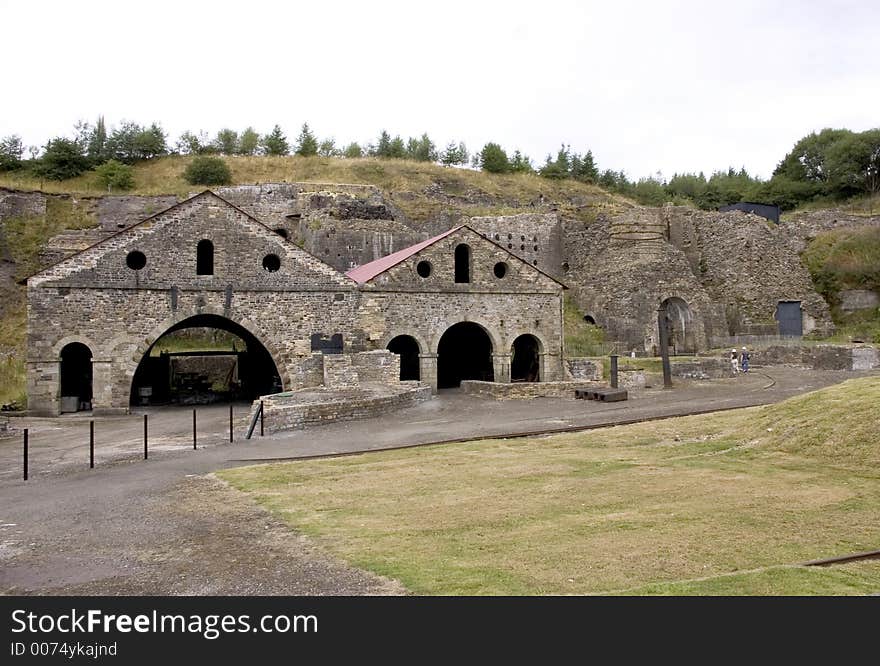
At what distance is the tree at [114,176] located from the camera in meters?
49.7

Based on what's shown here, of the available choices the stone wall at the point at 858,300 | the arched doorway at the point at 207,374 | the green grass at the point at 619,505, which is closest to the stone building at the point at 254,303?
the arched doorway at the point at 207,374

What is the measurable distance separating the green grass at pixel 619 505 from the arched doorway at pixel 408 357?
16235 mm

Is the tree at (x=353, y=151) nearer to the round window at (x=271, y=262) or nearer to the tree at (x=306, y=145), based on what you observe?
the tree at (x=306, y=145)

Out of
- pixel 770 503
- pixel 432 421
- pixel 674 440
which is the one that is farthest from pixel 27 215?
pixel 770 503

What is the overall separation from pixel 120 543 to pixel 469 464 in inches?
219

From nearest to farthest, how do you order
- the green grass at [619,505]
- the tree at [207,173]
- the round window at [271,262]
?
the green grass at [619,505] → the round window at [271,262] → the tree at [207,173]

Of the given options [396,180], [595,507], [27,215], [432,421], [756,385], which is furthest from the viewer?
[396,180]

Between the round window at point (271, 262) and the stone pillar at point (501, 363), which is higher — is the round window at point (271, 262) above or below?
above

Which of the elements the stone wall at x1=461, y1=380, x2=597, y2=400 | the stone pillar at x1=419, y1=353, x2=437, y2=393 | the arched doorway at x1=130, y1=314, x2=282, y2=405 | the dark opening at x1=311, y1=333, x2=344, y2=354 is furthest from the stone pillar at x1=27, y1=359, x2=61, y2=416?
the stone wall at x1=461, y1=380, x2=597, y2=400

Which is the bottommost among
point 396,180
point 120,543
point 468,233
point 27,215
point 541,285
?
point 120,543

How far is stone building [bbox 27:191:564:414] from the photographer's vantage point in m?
22.5

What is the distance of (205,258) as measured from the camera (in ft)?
81.1

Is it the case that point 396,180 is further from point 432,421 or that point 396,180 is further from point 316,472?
point 316,472

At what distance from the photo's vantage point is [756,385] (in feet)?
76.2
